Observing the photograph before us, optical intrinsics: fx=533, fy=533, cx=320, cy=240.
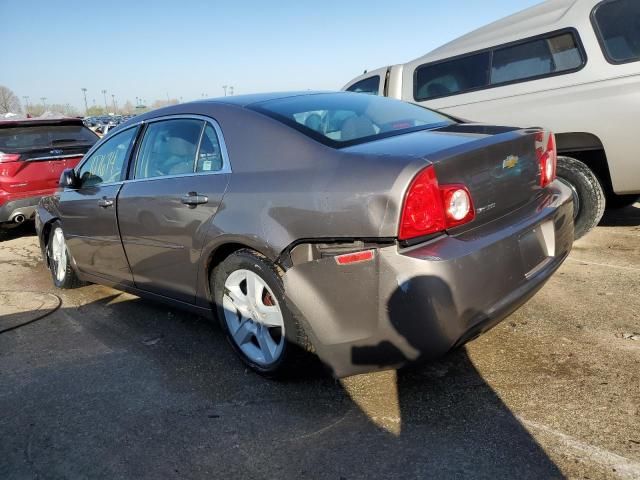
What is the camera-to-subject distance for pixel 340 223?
230 centimetres

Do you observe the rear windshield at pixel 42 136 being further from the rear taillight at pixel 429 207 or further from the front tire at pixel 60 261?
the rear taillight at pixel 429 207

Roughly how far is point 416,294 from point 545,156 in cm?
131

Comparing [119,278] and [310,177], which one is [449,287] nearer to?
[310,177]

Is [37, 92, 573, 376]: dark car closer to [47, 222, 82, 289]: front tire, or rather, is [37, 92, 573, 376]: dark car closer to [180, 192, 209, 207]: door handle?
[180, 192, 209, 207]: door handle

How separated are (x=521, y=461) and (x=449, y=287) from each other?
2.38ft

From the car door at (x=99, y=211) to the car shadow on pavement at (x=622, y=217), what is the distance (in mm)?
4695

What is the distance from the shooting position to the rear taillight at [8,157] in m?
6.64

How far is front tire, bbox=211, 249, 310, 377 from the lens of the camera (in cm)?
264

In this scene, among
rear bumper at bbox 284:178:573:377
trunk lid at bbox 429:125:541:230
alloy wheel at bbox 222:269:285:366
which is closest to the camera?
rear bumper at bbox 284:178:573:377

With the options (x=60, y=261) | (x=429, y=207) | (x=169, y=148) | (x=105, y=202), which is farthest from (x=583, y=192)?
(x=60, y=261)

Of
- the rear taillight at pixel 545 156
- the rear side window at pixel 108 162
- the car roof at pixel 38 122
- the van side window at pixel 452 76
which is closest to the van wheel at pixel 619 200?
the van side window at pixel 452 76

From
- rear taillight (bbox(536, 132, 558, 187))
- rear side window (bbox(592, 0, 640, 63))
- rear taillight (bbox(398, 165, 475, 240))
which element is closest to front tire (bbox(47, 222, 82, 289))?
rear taillight (bbox(398, 165, 475, 240))

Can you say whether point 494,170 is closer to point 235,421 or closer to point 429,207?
point 429,207

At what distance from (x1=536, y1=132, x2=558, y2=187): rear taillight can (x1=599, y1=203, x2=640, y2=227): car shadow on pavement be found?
3046mm
